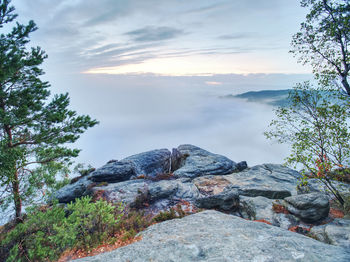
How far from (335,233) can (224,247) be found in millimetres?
6161

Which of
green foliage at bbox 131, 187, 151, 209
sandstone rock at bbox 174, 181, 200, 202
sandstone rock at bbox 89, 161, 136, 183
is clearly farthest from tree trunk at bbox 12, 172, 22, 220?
sandstone rock at bbox 174, 181, 200, 202

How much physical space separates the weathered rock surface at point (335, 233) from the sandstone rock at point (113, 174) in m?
16.3

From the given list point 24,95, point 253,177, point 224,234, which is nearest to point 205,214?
point 224,234

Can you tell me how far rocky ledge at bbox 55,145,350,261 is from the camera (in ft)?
18.6

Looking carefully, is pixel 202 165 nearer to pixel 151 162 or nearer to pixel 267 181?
pixel 267 181

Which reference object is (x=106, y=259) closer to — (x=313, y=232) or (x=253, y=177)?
(x=313, y=232)

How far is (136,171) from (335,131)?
1793 centimetres

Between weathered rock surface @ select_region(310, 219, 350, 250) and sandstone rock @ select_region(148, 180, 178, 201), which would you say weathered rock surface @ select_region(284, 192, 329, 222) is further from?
sandstone rock @ select_region(148, 180, 178, 201)

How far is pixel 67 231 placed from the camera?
7324 millimetres

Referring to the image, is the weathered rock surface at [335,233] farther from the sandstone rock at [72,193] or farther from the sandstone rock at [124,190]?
the sandstone rock at [72,193]

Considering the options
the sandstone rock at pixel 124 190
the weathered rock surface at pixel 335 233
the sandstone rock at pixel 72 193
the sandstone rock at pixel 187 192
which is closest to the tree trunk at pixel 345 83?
the weathered rock surface at pixel 335 233

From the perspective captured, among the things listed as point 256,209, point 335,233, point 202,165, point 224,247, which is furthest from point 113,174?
point 335,233

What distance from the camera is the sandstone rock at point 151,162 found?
75.3ft

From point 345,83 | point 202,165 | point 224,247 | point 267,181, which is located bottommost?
point 267,181
